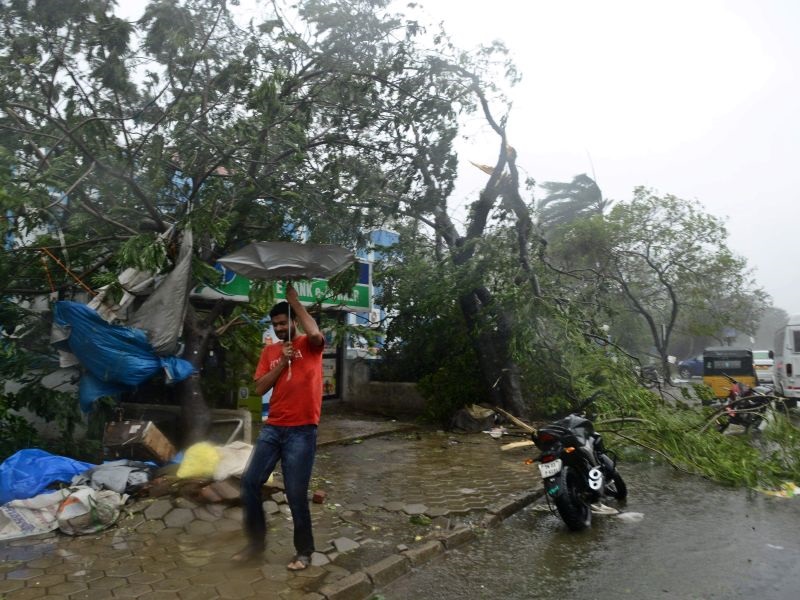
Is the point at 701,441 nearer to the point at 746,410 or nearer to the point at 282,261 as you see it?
the point at 746,410

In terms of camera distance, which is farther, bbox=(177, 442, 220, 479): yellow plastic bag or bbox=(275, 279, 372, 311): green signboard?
bbox=(275, 279, 372, 311): green signboard

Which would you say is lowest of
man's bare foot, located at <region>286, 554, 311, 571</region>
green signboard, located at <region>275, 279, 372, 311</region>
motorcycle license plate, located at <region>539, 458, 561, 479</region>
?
man's bare foot, located at <region>286, 554, 311, 571</region>

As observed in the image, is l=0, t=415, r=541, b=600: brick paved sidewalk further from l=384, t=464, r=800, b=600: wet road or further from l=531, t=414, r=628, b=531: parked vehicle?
l=531, t=414, r=628, b=531: parked vehicle

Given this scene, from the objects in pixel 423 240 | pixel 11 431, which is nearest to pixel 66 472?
pixel 11 431

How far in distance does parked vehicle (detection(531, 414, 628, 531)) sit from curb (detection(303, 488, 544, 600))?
76 centimetres

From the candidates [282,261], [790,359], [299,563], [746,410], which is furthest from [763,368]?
[299,563]

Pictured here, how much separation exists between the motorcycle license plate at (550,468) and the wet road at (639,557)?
0.57 metres

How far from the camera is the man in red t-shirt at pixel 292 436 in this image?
14.3 ft

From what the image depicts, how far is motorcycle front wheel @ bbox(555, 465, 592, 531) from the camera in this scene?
18.0ft

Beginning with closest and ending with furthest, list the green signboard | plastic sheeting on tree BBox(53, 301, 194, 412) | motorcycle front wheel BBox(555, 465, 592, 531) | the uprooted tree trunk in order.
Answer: motorcycle front wheel BBox(555, 465, 592, 531) → plastic sheeting on tree BBox(53, 301, 194, 412) → the uprooted tree trunk → the green signboard

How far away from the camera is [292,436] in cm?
438

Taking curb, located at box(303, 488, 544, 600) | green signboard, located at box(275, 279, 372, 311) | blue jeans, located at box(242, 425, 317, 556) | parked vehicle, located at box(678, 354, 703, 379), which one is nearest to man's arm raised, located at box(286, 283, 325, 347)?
Result: blue jeans, located at box(242, 425, 317, 556)

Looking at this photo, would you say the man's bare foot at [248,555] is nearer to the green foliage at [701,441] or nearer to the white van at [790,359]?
the green foliage at [701,441]

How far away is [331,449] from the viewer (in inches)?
374
